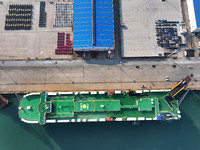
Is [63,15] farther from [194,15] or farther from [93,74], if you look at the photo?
[194,15]

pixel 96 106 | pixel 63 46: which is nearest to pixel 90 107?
pixel 96 106

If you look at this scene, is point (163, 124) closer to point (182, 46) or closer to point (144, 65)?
point (144, 65)

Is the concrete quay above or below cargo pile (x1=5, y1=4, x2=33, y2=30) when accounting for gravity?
below

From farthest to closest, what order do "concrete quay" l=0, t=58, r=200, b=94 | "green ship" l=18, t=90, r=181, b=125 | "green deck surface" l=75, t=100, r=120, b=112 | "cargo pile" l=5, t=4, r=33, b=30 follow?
1. "cargo pile" l=5, t=4, r=33, b=30
2. "concrete quay" l=0, t=58, r=200, b=94
3. "green deck surface" l=75, t=100, r=120, b=112
4. "green ship" l=18, t=90, r=181, b=125

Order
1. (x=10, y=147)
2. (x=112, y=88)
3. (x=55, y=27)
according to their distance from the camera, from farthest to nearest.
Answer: (x=55, y=27) < (x=112, y=88) < (x=10, y=147)

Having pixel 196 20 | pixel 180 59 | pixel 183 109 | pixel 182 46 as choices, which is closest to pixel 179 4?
pixel 196 20

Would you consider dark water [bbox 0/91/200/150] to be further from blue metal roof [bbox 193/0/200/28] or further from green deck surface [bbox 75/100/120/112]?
blue metal roof [bbox 193/0/200/28]

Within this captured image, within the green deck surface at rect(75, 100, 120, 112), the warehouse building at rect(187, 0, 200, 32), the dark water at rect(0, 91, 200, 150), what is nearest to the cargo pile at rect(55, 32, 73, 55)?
the green deck surface at rect(75, 100, 120, 112)

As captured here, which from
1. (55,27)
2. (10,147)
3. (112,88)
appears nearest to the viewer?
(10,147)
